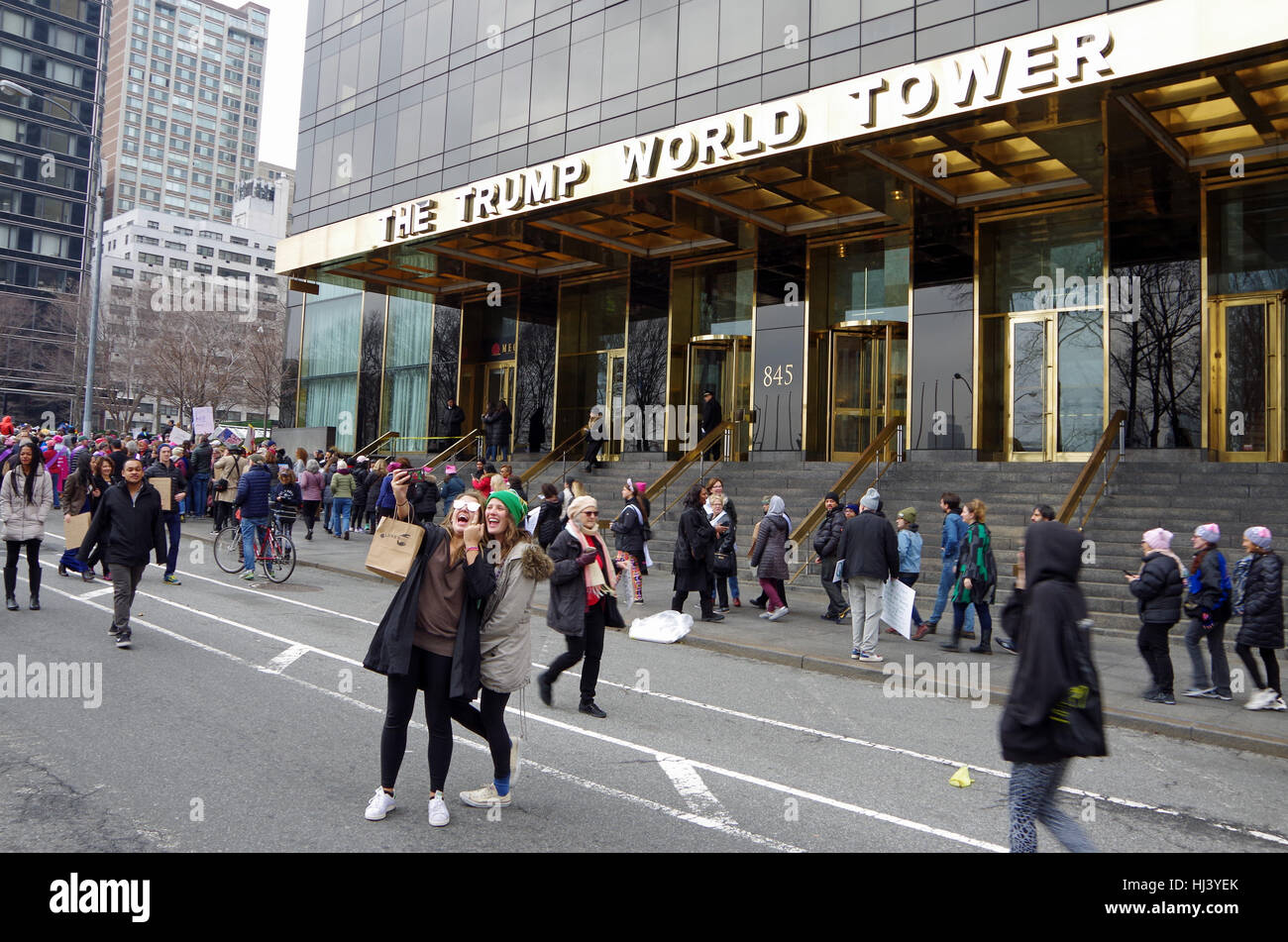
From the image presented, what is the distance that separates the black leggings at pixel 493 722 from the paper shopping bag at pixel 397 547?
2.80ft

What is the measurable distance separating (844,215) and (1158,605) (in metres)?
14.8

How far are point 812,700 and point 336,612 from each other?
6559 millimetres

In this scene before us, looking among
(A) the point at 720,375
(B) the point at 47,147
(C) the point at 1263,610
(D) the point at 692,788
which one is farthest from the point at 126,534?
(B) the point at 47,147

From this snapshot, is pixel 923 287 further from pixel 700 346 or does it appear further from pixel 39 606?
pixel 39 606

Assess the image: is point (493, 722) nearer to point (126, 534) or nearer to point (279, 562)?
point (126, 534)

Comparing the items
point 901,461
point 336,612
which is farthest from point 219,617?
point 901,461

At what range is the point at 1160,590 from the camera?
854cm

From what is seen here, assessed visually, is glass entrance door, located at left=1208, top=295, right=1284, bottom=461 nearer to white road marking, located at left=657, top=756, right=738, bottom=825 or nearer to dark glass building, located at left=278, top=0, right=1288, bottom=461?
dark glass building, located at left=278, top=0, right=1288, bottom=461

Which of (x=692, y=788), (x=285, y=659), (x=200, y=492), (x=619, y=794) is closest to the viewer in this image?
(x=619, y=794)

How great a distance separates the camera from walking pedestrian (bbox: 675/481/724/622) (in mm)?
12570

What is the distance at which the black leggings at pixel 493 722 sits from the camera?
506 cm

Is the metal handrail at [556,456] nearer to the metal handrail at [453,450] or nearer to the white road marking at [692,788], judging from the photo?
the metal handrail at [453,450]

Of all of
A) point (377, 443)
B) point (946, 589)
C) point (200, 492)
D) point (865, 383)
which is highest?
point (865, 383)

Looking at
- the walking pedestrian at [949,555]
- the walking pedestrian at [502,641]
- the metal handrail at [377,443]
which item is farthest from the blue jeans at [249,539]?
the metal handrail at [377,443]
